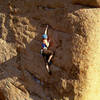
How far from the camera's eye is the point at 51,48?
1.90 m

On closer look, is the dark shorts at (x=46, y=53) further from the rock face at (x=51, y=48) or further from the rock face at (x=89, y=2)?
the rock face at (x=89, y=2)

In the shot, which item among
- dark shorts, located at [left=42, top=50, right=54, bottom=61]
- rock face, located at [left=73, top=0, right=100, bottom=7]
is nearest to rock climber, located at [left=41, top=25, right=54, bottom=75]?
dark shorts, located at [left=42, top=50, right=54, bottom=61]

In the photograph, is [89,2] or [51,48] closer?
[89,2]

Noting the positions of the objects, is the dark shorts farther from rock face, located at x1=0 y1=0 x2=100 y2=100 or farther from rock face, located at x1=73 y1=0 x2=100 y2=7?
rock face, located at x1=73 y1=0 x2=100 y2=7

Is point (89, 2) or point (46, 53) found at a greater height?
point (89, 2)

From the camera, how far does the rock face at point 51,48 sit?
161cm

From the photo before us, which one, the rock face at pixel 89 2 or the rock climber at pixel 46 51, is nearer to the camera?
the rock face at pixel 89 2

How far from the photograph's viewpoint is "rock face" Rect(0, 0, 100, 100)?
161 centimetres

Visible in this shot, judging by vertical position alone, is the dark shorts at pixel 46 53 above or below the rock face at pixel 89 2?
below

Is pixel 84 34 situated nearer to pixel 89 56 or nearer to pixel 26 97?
pixel 89 56

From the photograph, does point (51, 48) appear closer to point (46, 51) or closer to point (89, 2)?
point (46, 51)

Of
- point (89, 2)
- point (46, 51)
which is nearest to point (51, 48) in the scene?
point (46, 51)

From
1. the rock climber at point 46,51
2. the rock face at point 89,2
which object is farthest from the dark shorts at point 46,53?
the rock face at point 89,2

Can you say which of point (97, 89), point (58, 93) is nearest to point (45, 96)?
point (58, 93)
